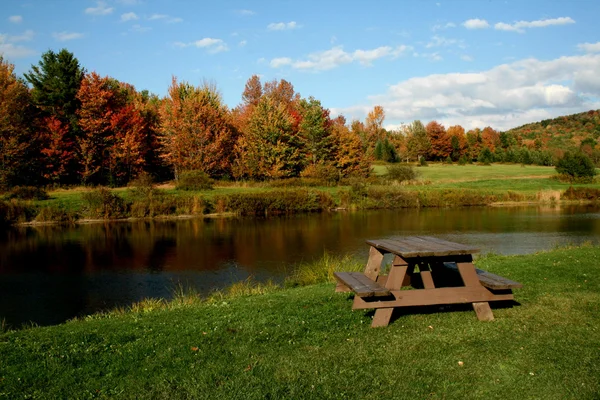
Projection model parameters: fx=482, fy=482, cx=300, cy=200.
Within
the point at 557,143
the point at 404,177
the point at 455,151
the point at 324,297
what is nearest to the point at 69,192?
the point at 404,177

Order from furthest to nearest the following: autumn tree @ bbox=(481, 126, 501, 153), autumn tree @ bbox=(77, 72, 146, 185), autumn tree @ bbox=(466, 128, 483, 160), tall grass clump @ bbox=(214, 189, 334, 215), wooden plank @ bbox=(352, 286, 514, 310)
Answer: autumn tree @ bbox=(481, 126, 501, 153), autumn tree @ bbox=(466, 128, 483, 160), autumn tree @ bbox=(77, 72, 146, 185), tall grass clump @ bbox=(214, 189, 334, 215), wooden plank @ bbox=(352, 286, 514, 310)

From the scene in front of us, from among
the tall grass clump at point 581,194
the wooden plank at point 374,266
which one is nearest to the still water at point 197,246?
the tall grass clump at point 581,194

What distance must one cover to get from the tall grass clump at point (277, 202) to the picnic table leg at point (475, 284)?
3075 centimetres

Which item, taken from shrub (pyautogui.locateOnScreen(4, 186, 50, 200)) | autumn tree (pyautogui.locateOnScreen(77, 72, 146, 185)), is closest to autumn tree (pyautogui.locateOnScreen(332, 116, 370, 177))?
autumn tree (pyautogui.locateOnScreen(77, 72, 146, 185))

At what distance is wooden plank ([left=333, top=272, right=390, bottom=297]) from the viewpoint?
625cm

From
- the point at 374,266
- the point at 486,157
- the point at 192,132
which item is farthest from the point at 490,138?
the point at 374,266

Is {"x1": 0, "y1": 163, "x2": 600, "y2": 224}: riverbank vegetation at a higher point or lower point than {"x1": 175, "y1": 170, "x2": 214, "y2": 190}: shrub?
lower

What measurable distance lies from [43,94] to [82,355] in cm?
4172

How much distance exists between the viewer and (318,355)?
18.1ft

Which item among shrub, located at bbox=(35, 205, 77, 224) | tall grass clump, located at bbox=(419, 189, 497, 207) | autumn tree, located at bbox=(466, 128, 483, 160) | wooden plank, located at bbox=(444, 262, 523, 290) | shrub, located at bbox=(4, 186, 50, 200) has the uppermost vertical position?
autumn tree, located at bbox=(466, 128, 483, 160)

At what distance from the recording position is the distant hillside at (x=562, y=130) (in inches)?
3933

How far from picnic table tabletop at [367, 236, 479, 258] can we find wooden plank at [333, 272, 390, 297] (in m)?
0.53

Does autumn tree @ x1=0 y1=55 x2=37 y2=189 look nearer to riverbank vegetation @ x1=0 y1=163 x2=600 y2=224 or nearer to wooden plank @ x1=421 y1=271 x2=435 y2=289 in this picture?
riverbank vegetation @ x1=0 y1=163 x2=600 y2=224

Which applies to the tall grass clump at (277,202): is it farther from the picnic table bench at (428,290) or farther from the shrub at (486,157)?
the shrub at (486,157)
